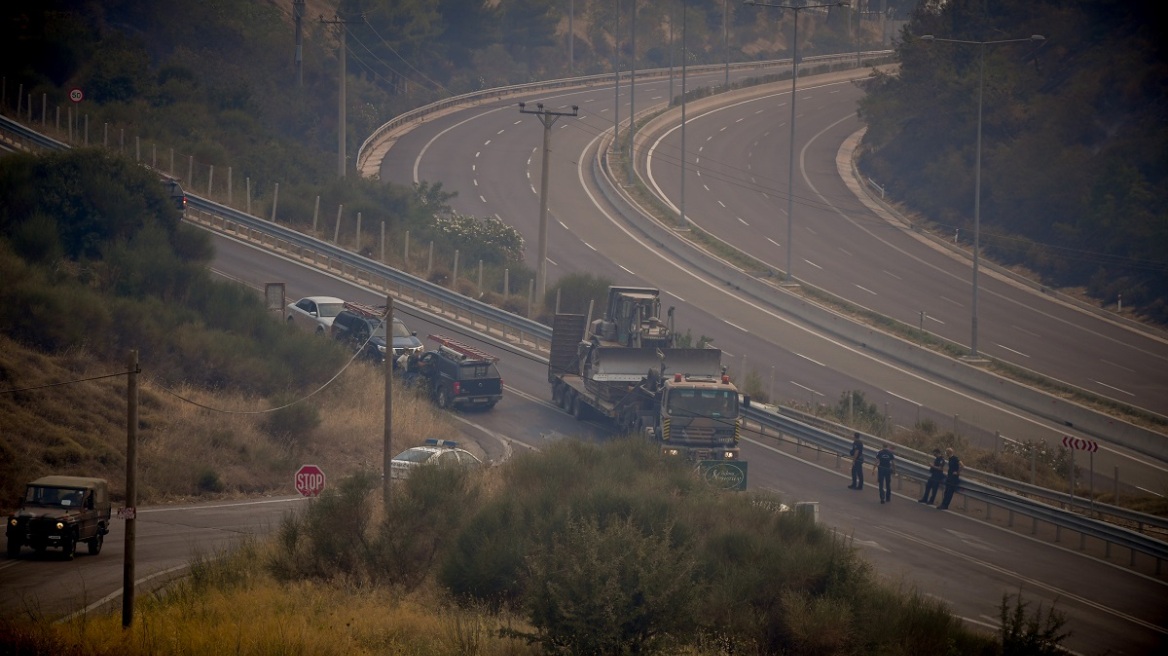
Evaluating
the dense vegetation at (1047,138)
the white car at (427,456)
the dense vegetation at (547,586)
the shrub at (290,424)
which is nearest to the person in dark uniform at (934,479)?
the dense vegetation at (547,586)

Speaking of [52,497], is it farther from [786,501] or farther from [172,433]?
[786,501]

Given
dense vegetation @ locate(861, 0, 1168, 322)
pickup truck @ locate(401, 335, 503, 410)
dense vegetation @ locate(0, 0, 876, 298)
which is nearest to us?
pickup truck @ locate(401, 335, 503, 410)

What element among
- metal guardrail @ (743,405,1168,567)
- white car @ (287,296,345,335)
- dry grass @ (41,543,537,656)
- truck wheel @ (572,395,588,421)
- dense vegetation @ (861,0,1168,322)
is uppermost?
dense vegetation @ (861,0,1168,322)

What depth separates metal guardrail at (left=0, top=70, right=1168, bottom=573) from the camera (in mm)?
26188

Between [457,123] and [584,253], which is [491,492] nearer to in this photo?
[584,253]

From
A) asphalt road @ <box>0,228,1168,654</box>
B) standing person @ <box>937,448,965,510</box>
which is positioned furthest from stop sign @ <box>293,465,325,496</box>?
standing person @ <box>937,448,965,510</box>

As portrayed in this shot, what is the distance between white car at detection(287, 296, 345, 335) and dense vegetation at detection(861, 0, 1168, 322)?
3954cm

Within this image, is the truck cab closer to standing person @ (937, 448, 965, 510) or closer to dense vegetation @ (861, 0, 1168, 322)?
standing person @ (937, 448, 965, 510)

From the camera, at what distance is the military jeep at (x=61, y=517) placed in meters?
21.1

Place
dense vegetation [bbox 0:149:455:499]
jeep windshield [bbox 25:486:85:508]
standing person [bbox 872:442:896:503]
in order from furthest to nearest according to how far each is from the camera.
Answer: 1. dense vegetation [bbox 0:149:455:499]
2. standing person [bbox 872:442:896:503]
3. jeep windshield [bbox 25:486:85:508]

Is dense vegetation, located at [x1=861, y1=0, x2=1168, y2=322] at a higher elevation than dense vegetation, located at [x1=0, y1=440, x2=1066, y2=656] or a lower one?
higher

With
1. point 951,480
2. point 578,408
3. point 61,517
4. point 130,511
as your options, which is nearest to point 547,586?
point 130,511

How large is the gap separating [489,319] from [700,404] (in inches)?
684

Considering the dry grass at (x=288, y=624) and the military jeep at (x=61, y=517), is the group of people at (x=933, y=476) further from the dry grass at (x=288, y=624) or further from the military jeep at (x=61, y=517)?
the military jeep at (x=61, y=517)
